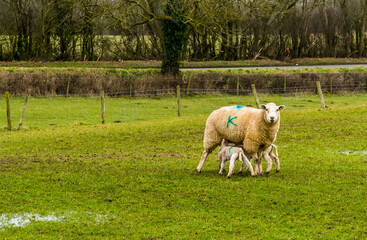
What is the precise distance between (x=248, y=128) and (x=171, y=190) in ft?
8.21

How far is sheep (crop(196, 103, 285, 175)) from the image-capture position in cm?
1276

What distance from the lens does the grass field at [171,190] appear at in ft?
30.9

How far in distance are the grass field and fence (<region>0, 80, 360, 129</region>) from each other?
6483mm

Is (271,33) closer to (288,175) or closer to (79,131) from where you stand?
(79,131)

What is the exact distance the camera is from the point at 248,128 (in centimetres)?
1295

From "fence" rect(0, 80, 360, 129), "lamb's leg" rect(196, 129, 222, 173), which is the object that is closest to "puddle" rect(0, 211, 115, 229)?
"lamb's leg" rect(196, 129, 222, 173)

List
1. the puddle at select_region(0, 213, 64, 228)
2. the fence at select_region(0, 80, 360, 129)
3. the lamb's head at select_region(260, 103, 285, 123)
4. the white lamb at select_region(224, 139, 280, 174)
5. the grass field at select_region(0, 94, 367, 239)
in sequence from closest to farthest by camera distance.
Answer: the grass field at select_region(0, 94, 367, 239) < the puddle at select_region(0, 213, 64, 228) < the lamb's head at select_region(260, 103, 285, 123) < the white lamb at select_region(224, 139, 280, 174) < the fence at select_region(0, 80, 360, 129)

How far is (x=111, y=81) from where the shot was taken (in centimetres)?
3344

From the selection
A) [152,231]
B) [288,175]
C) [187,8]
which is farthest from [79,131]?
[187,8]

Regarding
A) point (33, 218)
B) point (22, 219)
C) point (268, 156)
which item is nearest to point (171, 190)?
point (268, 156)

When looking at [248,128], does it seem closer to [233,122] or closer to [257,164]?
[233,122]

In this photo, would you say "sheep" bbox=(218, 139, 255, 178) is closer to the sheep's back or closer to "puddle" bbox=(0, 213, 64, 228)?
the sheep's back

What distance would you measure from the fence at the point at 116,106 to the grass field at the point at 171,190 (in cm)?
648

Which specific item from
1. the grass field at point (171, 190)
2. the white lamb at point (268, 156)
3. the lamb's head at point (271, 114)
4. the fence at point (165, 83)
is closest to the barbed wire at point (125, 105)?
the fence at point (165, 83)
